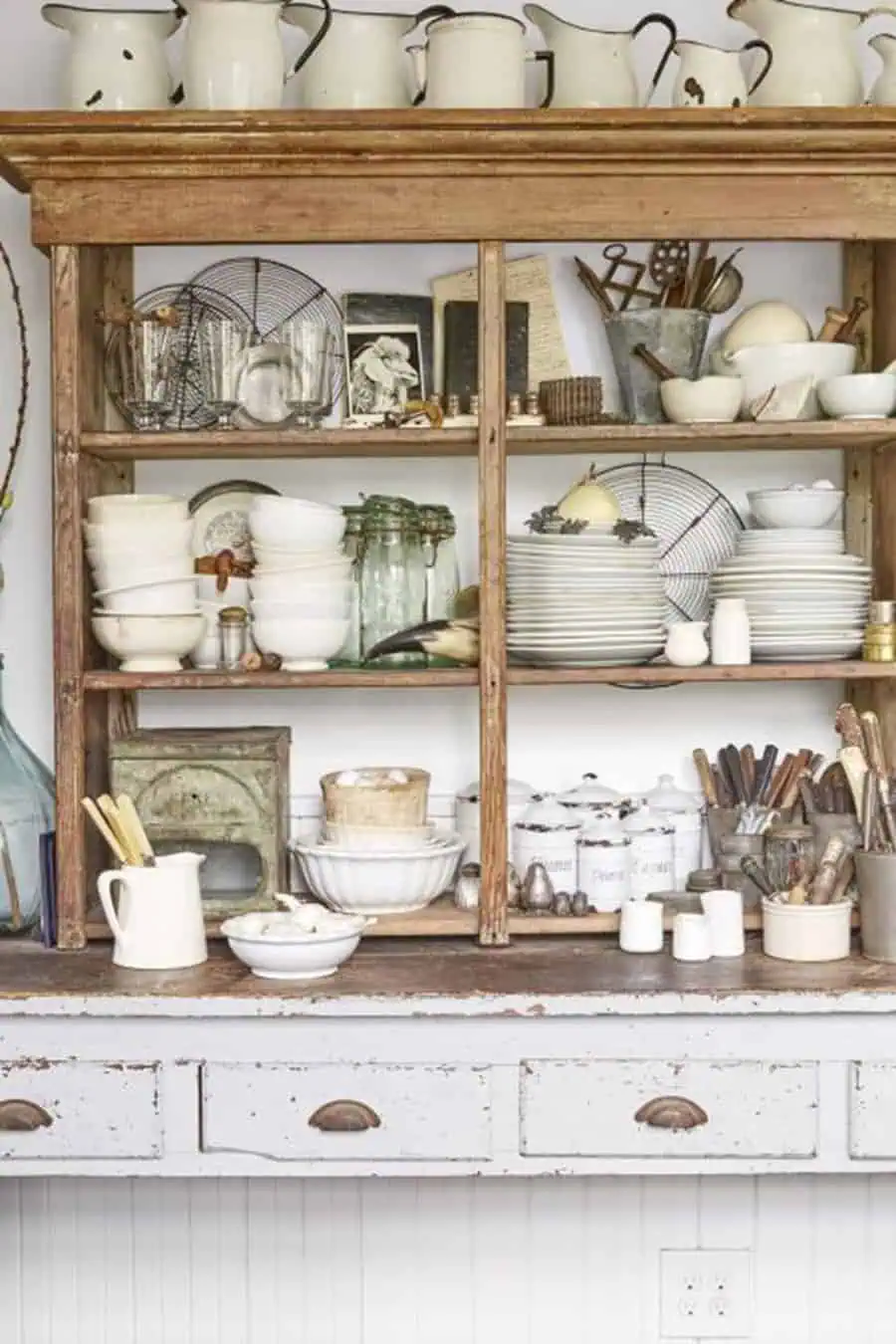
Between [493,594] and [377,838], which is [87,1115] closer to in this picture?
[377,838]

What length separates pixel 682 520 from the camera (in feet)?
9.03

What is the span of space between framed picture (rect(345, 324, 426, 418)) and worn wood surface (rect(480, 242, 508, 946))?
275 millimetres

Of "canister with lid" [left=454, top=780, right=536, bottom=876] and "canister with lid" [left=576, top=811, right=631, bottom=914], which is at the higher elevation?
"canister with lid" [left=454, top=780, right=536, bottom=876]

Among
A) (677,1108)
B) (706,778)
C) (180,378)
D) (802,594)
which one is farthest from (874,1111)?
(180,378)

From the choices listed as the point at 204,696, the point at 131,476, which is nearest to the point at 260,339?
the point at 131,476

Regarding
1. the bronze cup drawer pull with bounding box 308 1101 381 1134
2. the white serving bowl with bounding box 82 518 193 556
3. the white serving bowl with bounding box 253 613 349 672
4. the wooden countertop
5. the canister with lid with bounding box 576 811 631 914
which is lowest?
the bronze cup drawer pull with bounding box 308 1101 381 1134

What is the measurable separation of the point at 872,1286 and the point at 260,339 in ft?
6.09

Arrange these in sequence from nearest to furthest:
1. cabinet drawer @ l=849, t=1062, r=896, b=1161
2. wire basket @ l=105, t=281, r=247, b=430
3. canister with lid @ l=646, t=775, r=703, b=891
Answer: cabinet drawer @ l=849, t=1062, r=896, b=1161, wire basket @ l=105, t=281, r=247, b=430, canister with lid @ l=646, t=775, r=703, b=891

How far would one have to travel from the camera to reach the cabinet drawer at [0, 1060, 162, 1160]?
2.23m

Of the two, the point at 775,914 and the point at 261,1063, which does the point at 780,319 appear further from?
the point at 261,1063

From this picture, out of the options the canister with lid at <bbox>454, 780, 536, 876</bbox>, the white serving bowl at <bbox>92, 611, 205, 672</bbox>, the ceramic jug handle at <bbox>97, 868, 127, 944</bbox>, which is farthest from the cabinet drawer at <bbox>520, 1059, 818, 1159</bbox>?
the white serving bowl at <bbox>92, 611, 205, 672</bbox>

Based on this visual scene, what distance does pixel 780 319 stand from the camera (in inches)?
102

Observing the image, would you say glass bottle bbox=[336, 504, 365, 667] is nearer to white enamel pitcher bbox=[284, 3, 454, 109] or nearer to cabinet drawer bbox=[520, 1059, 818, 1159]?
white enamel pitcher bbox=[284, 3, 454, 109]

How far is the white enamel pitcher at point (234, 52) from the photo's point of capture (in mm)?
2400
